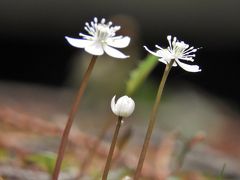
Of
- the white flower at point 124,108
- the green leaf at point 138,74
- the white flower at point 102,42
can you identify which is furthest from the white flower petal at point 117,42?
the green leaf at point 138,74

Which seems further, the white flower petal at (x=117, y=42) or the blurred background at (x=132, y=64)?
the blurred background at (x=132, y=64)

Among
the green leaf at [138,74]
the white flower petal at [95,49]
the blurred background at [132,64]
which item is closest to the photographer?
the white flower petal at [95,49]

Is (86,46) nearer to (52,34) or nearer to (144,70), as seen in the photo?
(144,70)

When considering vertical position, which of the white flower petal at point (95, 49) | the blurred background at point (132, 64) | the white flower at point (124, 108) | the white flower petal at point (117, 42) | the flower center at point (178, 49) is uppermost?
the blurred background at point (132, 64)

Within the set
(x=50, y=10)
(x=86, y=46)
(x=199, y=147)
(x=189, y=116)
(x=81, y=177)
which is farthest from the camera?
(x=189, y=116)

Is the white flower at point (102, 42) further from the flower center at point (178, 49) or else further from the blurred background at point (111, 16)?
the blurred background at point (111, 16)

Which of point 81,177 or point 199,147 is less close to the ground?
point 199,147

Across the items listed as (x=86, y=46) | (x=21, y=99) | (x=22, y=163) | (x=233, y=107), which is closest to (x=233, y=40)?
(x=233, y=107)
